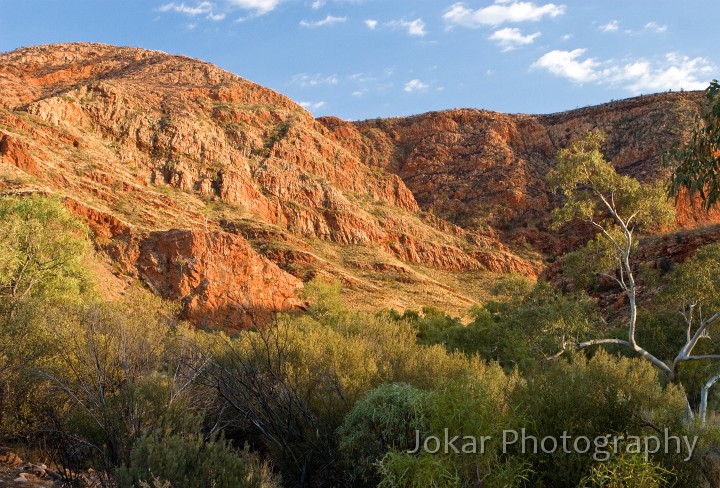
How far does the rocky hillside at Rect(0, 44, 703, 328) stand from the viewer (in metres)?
37.2

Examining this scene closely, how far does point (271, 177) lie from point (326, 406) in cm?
5575

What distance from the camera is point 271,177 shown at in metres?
63.8

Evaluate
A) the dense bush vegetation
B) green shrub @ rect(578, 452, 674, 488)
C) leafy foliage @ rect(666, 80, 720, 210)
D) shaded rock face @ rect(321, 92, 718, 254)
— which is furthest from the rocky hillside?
leafy foliage @ rect(666, 80, 720, 210)

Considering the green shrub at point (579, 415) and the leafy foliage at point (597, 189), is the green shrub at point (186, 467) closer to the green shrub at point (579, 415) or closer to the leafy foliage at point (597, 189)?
the green shrub at point (579, 415)

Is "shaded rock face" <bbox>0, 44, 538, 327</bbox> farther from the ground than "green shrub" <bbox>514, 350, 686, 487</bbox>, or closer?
farther from the ground

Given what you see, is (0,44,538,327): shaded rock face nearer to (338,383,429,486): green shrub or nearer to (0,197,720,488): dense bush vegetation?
(0,197,720,488): dense bush vegetation

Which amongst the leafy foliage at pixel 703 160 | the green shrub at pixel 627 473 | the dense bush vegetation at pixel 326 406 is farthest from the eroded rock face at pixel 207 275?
the leafy foliage at pixel 703 160

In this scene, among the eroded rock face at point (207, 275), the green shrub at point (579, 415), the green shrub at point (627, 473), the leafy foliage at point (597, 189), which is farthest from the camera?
the eroded rock face at point (207, 275)

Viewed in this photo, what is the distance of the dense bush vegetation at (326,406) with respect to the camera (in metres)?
6.53

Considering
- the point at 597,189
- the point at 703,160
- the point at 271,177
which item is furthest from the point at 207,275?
the point at 703,160

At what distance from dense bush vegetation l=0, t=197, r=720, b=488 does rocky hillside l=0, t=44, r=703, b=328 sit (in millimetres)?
20641

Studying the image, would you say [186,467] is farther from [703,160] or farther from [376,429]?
→ [703,160]

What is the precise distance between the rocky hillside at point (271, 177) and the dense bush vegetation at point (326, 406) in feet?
67.7

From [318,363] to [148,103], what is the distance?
61.2 meters
